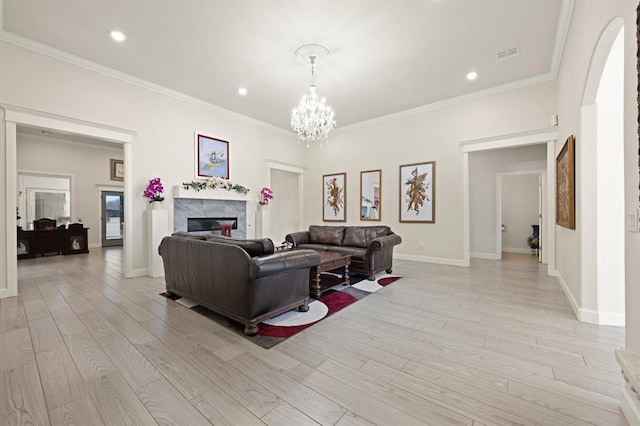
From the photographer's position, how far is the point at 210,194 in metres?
5.73

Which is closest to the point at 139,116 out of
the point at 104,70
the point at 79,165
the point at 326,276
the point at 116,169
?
the point at 104,70

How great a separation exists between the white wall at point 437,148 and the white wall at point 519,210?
291 centimetres

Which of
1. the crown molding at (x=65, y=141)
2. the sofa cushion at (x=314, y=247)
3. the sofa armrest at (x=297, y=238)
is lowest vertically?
the sofa cushion at (x=314, y=247)

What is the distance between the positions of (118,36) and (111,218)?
7.36 meters

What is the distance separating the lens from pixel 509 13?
10.6ft

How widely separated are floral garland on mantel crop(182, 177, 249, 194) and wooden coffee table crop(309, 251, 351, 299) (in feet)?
9.94

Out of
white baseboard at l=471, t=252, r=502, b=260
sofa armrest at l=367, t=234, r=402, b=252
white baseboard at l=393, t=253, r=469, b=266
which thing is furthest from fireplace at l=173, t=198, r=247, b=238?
white baseboard at l=471, t=252, r=502, b=260

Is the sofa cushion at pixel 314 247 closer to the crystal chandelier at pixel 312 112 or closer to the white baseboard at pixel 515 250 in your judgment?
the crystal chandelier at pixel 312 112

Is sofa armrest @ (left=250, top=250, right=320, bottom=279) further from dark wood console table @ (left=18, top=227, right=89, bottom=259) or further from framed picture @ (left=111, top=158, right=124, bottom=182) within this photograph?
framed picture @ (left=111, top=158, right=124, bottom=182)

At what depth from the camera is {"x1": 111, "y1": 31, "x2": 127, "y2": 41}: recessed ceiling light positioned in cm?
357

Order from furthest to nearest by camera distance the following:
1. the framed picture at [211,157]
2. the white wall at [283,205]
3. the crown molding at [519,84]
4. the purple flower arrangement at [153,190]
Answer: the white wall at [283,205], the framed picture at [211,157], the purple flower arrangement at [153,190], the crown molding at [519,84]

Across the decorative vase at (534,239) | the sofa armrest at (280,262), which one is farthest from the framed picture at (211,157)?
the decorative vase at (534,239)

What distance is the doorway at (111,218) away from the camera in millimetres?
8875

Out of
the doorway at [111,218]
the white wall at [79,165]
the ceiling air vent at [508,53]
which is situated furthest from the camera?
the doorway at [111,218]
